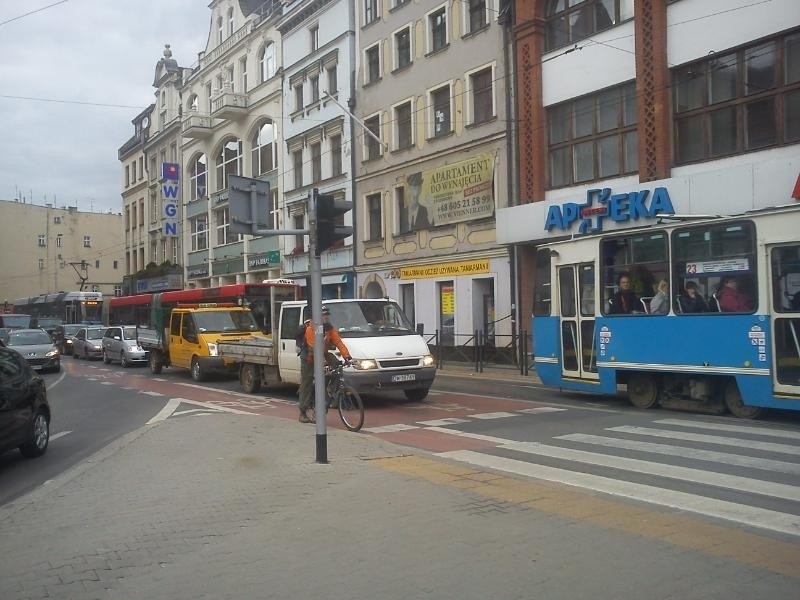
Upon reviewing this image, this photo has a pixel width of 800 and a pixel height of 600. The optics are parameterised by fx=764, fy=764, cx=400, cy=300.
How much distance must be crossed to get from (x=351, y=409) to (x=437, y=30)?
70.6ft

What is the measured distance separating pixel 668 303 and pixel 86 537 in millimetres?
10000

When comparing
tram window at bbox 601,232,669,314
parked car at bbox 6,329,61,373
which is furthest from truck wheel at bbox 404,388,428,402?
parked car at bbox 6,329,61,373

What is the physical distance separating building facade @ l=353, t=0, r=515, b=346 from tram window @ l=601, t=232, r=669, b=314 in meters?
11.2

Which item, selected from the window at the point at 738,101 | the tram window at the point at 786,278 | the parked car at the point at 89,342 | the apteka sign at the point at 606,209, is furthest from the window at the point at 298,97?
the tram window at the point at 786,278

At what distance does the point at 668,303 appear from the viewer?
42.1 ft

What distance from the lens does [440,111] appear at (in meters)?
28.9

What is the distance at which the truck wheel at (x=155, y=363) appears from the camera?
24906 millimetres

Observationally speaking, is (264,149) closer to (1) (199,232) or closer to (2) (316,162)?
(2) (316,162)

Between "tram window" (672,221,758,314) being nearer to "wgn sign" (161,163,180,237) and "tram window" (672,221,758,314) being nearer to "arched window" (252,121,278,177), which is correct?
"arched window" (252,121,278,177)

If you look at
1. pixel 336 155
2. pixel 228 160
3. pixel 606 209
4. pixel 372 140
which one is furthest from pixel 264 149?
pixel 606 209

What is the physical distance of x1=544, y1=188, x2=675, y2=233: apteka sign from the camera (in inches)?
784

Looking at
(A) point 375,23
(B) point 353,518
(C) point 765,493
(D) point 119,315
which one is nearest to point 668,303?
(C) point 765,493

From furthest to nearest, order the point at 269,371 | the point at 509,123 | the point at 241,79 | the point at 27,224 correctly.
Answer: the point at 27,224, the point at 241,79, the point at 509,123, the point at 269,371

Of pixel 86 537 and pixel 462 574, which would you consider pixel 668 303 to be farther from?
pixel 86 537
